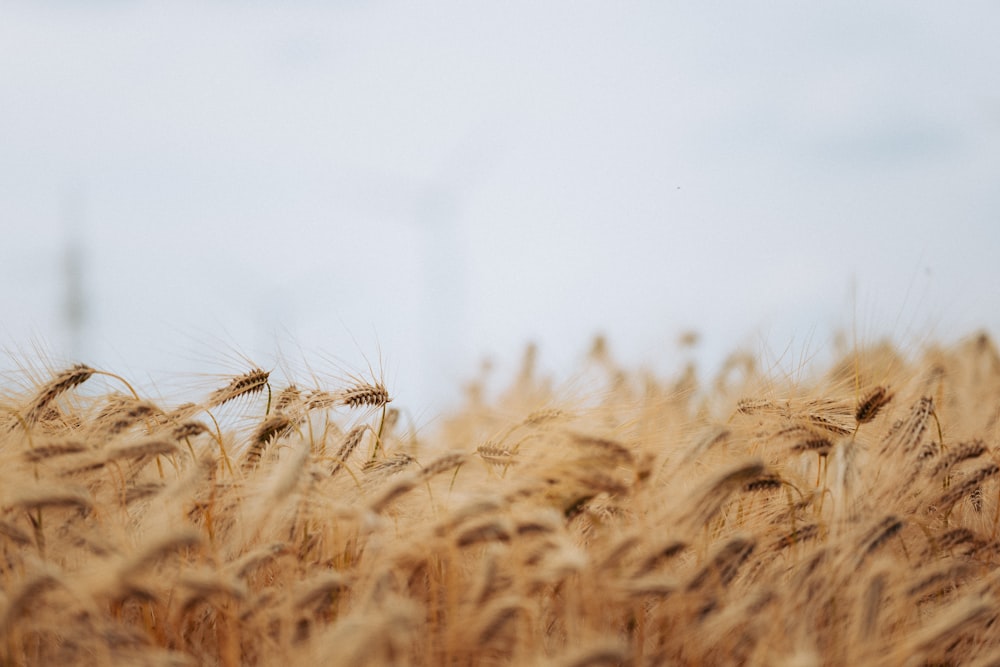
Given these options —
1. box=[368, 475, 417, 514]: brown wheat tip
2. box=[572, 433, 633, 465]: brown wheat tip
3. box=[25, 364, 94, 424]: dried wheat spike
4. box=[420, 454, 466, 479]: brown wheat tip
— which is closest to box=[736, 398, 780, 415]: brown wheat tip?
box=[572, 433, 633, 465]: brown wheat tip

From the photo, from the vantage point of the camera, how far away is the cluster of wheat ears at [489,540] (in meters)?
2.08

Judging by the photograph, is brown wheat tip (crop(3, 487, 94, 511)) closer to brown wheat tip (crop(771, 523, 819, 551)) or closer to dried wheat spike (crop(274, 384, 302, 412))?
dried wheat spike (crop(274, 384, 302, 412))

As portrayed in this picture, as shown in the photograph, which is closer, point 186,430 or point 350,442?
point 186,430

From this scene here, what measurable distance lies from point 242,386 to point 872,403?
8.24ft

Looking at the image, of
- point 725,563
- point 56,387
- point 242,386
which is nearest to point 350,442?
point 242,386

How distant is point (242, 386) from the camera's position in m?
3.30

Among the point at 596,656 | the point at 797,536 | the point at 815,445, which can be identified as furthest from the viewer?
the point at 815,445

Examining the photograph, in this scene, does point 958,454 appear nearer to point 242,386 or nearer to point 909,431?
point 909,431

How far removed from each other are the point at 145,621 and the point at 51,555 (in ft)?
1.40

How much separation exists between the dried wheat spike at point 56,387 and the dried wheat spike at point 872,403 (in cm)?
294

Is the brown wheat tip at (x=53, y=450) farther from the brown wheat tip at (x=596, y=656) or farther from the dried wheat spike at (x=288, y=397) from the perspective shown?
the brown wheat tip at (x=596, y=656)

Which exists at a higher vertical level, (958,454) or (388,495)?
(388,495)

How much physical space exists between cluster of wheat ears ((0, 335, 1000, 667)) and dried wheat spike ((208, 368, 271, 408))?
0.01 metres

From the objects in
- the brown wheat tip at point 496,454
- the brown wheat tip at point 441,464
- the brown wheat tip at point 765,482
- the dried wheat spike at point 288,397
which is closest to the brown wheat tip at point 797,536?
the brown wheat tip at point 765,482
